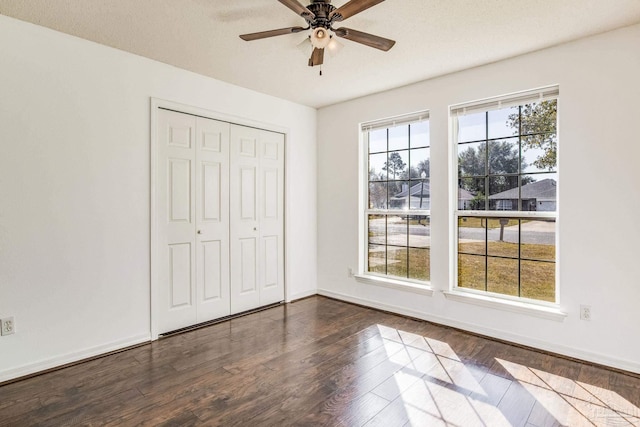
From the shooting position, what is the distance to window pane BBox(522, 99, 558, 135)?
292 centimetres

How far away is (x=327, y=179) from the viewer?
180 inches

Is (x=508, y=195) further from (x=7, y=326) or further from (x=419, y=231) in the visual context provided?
(x=7, y=326)

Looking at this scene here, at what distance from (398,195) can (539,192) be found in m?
1.41

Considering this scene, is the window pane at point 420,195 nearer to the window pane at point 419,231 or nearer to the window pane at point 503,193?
the window pane at point 419,231

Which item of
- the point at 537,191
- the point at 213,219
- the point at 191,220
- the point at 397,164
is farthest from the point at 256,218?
the point at 537,191

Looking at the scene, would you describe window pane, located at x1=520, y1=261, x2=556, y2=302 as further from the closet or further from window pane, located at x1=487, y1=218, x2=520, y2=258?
the closet

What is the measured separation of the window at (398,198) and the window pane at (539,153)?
941 mm

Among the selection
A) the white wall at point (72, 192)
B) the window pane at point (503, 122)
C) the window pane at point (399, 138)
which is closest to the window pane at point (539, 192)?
the window pane at point (503, 122)

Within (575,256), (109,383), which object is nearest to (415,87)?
(575,256)

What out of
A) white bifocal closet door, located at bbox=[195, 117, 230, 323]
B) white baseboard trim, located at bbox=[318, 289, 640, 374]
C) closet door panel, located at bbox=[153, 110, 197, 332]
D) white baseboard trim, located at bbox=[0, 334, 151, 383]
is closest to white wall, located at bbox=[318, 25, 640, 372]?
white baseboard trim, located at bbox=[318, 289, 640, 374]

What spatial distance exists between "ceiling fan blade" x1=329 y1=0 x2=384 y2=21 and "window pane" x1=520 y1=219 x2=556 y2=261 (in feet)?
7.57

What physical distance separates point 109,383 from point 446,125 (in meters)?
3.58

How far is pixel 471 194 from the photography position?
338cm

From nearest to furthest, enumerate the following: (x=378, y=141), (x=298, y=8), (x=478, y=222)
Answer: (x=298, y=8)
(x=478, y=222)
(x=378, y=141)
